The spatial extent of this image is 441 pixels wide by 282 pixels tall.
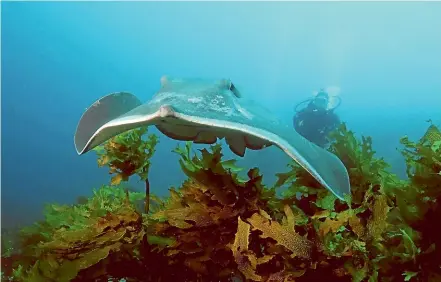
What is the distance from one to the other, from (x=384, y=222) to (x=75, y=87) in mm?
84589

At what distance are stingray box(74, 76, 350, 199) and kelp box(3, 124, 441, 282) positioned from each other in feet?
0.71

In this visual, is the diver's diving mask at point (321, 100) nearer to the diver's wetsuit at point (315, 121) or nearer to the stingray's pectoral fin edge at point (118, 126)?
the diver's wetsuit at point (315, 121)

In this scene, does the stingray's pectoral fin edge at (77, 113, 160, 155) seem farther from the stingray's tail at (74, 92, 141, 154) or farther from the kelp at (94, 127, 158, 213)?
the stingray's tail at (74, 92, 141, 154)

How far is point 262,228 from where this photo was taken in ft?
7.05

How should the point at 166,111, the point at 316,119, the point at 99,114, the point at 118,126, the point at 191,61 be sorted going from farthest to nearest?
the point at 191,61, the point at 316,119, the point at 99,114, the point at 118,126, the point at 166,111

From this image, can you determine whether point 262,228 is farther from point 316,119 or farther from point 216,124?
point 316,119

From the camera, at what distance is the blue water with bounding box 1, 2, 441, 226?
5791cm

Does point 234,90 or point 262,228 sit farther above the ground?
point 234,90

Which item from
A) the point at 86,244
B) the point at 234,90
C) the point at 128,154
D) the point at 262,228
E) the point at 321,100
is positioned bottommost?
the point at 86,244

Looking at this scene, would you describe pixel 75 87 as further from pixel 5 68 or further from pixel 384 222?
pixel 384 222

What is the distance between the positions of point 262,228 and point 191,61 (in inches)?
3418

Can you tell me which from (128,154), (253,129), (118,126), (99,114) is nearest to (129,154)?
(128,154)

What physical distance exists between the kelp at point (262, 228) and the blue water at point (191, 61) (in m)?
42.4

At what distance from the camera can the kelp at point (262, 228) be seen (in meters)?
2.05
